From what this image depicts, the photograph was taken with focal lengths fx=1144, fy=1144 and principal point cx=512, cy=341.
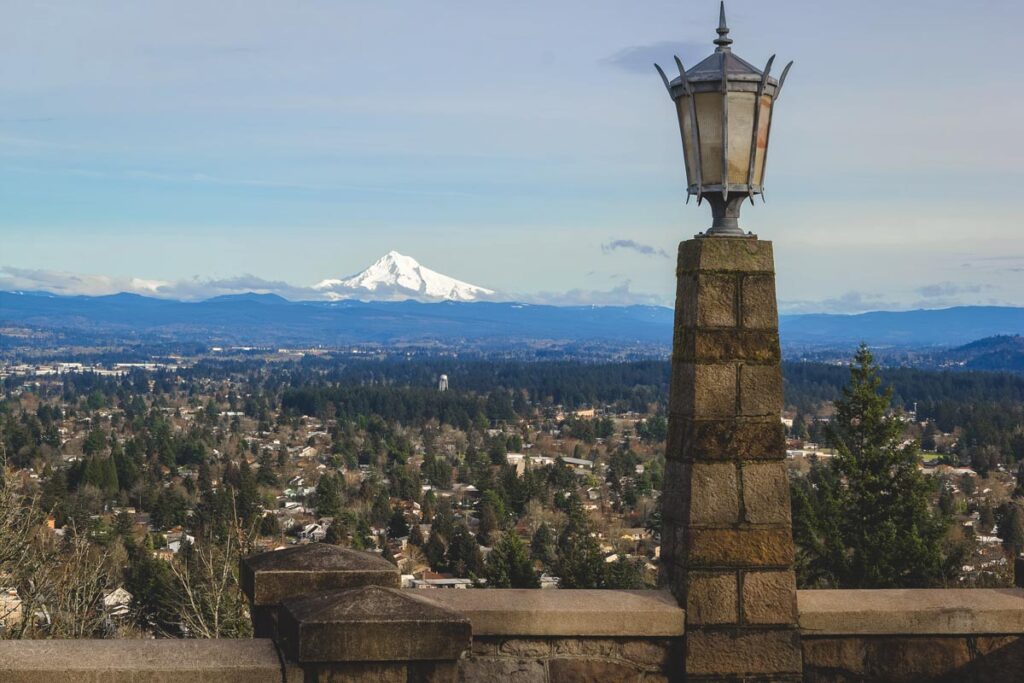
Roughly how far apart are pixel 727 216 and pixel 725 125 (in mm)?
412

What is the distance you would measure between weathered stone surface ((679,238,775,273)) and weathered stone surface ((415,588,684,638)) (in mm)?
1499

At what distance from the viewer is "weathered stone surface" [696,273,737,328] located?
199 inches

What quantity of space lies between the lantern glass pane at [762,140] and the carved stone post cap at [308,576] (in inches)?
94.1

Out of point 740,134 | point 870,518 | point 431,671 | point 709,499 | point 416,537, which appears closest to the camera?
point 431,671

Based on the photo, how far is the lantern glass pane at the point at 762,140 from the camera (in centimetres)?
512

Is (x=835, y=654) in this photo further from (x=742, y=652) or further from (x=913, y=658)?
(x=742, y=652)

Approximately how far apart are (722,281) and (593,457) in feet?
291

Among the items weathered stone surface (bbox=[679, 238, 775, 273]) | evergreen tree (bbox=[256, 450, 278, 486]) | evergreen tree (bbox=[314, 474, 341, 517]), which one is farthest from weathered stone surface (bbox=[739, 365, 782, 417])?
evergreen tree (bbox=[256, 450, 278, 486])

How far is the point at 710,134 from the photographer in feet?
16.9

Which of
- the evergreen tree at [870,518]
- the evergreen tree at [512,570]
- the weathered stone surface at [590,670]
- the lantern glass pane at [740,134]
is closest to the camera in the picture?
the weathered stone surface at [590,670]

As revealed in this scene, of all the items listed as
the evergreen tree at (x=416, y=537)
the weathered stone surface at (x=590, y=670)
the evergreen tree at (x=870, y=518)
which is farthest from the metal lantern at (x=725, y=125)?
the evergreen tree at (x=416, y=537)

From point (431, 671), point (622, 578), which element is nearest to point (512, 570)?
point (622, 578)

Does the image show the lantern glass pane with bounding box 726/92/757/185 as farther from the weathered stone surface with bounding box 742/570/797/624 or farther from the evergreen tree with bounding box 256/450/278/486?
the evergreen tree with bounding box 256/450/278/486

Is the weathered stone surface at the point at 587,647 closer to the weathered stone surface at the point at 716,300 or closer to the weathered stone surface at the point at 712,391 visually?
→ the weathered stone surface at the point at 712,391
